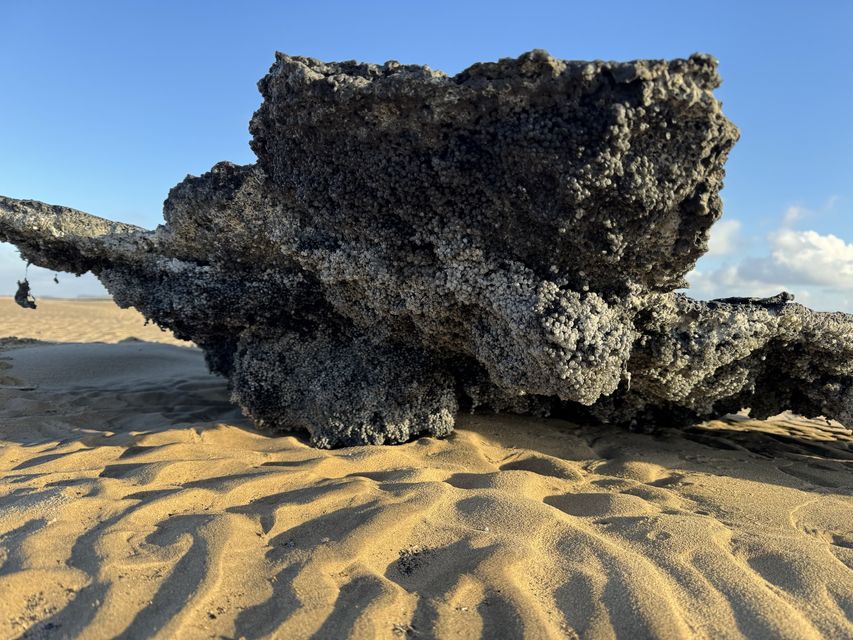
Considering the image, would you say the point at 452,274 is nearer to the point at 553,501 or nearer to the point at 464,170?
the point at 464,170

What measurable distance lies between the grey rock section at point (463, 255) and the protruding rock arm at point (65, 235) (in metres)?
0.02

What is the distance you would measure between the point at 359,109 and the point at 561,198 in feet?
4.30

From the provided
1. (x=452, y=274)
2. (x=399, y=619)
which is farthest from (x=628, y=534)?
(x=452, y=274)

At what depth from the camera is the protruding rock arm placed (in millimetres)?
4621

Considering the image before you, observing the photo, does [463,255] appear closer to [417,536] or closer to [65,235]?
[417,536]

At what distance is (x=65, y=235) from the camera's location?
4680mm

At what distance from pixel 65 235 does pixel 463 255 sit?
3.36 metres

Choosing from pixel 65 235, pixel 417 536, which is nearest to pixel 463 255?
pixel 417 536

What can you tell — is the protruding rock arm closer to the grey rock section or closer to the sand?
the grey rock section

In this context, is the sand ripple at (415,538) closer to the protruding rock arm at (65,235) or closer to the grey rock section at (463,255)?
the grey rock section at (463,255)

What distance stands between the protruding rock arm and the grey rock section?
2 cm

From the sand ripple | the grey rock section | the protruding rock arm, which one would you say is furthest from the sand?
the protruding rock arm

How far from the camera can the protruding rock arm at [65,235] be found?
4.62 metres

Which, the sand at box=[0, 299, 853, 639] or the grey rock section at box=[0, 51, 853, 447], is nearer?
the sand at box=[0, 299, 853, 639]
